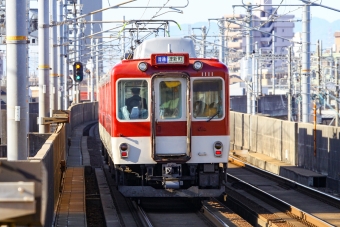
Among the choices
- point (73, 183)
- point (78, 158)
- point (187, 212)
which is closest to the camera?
point (187, 212)

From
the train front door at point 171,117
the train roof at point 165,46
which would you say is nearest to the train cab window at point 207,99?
the train front door at point 171,117

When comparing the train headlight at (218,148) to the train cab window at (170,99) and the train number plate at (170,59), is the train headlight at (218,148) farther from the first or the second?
the train number plate at (170,59)

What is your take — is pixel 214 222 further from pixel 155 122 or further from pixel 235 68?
pixel 235 68

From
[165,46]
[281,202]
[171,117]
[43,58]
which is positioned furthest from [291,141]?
[171,117]

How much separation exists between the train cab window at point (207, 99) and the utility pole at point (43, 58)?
7074mm

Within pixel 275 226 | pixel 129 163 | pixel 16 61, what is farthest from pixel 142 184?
pixel 16 61

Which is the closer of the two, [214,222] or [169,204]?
[214,222]

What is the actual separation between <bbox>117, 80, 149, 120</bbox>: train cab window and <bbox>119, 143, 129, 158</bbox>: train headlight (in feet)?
1.61

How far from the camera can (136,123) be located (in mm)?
13398

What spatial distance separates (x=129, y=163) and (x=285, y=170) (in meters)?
7.87

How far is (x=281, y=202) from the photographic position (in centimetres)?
1441

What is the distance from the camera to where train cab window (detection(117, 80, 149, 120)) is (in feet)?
44.1

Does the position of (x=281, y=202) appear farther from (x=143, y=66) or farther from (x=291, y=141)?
(x=291, y=141)

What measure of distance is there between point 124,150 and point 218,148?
1671mm
